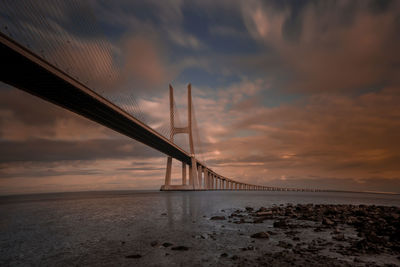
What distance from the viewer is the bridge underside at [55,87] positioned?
60.4ft

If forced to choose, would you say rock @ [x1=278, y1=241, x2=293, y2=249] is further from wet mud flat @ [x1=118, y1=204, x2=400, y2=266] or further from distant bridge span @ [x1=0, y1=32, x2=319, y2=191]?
distant bridge span @ [x1=0, y1=32, x2=319, y2=191]

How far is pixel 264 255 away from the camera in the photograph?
8.16 m

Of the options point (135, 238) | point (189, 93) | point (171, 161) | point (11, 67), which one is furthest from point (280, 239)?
point (189, 93)

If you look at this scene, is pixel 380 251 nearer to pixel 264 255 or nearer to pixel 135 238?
pixel 264 255

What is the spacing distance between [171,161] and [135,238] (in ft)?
193

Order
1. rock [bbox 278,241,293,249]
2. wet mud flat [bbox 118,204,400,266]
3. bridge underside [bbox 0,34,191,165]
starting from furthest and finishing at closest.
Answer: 1. bridge underside [bbox 0,34,191,165]
2. rock [bbox 278,241,293,249]
3. wet mud flat [bbox 118,204,400,266]

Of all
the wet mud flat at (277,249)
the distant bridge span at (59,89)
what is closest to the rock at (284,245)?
the wet mud flat at (277,249)

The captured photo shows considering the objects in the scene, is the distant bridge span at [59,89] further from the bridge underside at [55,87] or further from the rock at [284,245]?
the rock at [284,245]

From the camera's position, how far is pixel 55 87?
24.7 m

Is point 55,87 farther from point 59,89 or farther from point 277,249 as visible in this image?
point 277,249

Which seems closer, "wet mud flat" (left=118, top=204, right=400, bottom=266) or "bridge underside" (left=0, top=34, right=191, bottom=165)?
"wet mud flat" (left=118, top=204, right=400, bottom=266)

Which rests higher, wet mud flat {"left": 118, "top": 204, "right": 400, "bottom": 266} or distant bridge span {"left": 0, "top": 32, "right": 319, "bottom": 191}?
distant bridge span {"left": 0, "top": 32, "right": 319, "bottom": 191}

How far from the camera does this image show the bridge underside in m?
18.4

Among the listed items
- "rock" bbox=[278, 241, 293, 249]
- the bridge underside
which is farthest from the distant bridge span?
"rock" bbox=[278, 241, 293, 249]
